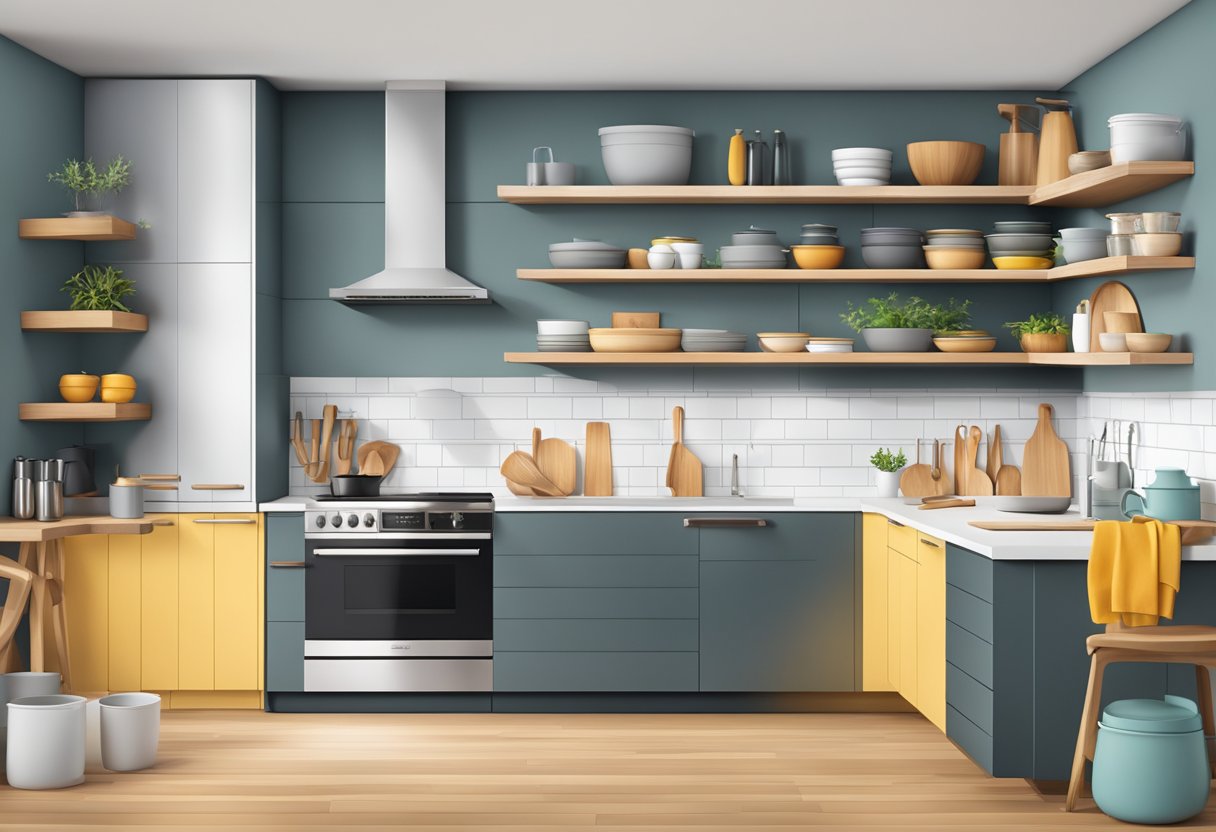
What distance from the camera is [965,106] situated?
552cm

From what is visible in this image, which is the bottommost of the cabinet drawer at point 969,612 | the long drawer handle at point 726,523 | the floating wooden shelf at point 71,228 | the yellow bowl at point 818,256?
the cabinet drawer at point 969,612

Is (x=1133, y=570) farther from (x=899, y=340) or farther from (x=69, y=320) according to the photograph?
(x=69, y=320)

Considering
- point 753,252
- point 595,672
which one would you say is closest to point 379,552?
point 595,672

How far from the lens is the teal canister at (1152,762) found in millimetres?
3572

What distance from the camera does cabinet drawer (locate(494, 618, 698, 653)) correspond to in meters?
5.10

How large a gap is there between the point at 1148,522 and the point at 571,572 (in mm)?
2270

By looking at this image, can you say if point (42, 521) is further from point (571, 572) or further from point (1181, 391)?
point (1181, 391)

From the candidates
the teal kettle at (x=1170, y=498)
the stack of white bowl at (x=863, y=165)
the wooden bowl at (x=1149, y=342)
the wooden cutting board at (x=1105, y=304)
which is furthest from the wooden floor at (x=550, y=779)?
the stack of white bowl at (x=863, y=165)

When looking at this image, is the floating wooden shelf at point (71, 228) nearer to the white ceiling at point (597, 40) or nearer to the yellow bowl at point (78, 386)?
the yellow bowl at point (78, 386)

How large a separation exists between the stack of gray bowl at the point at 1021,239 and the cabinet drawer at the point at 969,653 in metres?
1.85

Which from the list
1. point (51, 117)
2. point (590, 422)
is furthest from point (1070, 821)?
point (51, 117)

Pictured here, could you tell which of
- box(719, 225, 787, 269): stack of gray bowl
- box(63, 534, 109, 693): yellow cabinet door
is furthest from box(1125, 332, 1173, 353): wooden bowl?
box(63, 534, 109, 693): yellow cabinet door

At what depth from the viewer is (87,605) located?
511 centimetres

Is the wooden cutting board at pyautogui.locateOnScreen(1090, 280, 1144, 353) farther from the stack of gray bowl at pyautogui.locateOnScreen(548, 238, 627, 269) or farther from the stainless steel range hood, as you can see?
the stainless steel range hood
